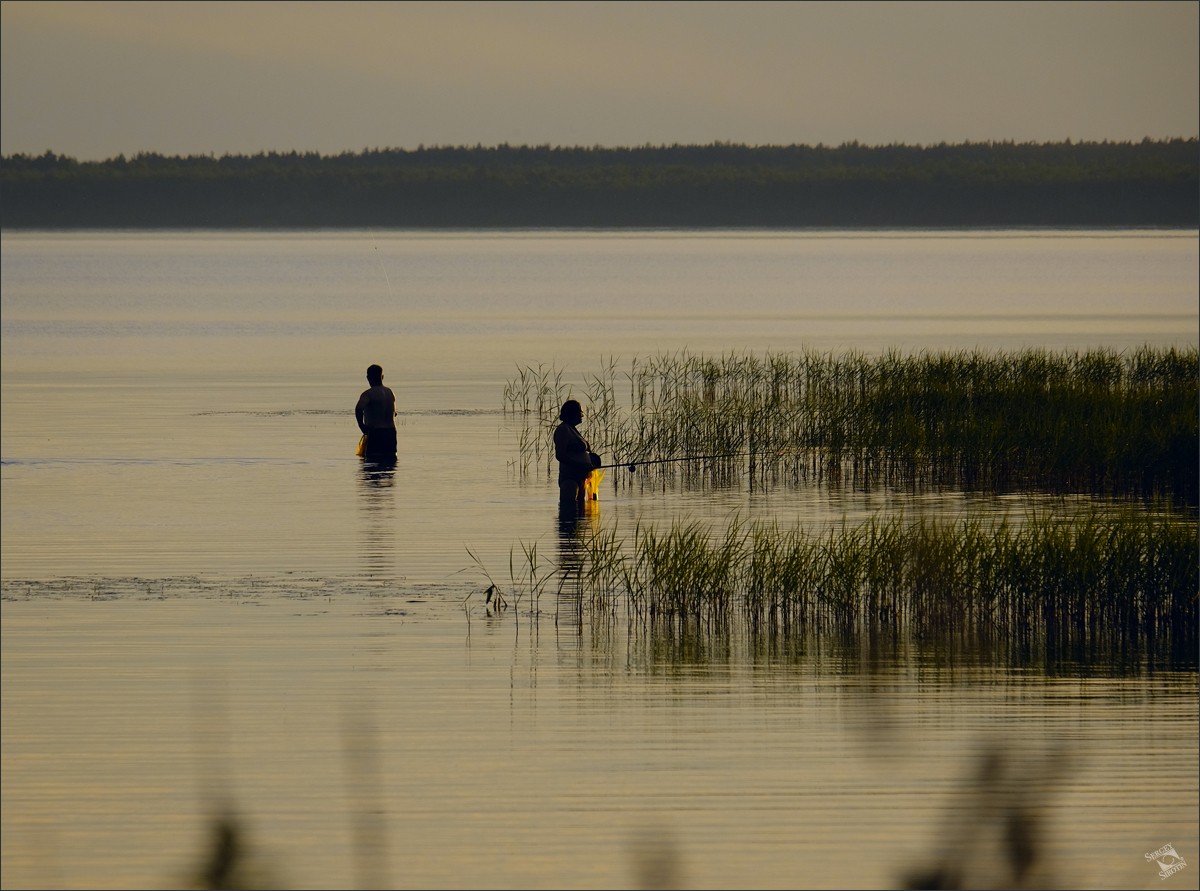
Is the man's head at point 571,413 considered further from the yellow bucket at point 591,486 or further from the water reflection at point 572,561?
the yellow bucket at point 591,486

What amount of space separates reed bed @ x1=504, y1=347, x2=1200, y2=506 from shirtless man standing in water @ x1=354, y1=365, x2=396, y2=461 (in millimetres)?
1881

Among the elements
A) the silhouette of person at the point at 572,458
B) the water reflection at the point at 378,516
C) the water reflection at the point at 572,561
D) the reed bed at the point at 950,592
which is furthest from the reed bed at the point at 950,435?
the reed bed at the point at 950,592

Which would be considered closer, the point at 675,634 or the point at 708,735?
the point at 708,735

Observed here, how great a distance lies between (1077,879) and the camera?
812cm

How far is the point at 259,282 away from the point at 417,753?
4722 inches

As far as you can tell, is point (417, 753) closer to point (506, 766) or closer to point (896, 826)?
point (506, 766)

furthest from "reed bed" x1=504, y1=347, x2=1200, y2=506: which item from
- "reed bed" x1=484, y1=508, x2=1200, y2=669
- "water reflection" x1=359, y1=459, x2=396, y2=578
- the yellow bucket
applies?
"reed bed" x1=484, y1=508, x2=1200, y2=669

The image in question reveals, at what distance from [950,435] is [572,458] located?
22.3 feet

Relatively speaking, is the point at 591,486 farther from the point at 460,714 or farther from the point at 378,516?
the point at 460,714

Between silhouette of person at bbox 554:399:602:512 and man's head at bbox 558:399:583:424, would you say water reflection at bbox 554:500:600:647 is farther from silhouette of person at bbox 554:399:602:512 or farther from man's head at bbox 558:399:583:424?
man's head at bbox 558:399:583:424

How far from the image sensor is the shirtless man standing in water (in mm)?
22266

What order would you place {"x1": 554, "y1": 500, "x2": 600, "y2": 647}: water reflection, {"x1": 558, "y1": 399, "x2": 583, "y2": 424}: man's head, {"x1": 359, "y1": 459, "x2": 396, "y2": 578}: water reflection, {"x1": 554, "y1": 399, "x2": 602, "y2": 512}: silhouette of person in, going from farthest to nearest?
{"x1": 554, "y1": 399, "x2": 602, "y2": 512}: silhouette of person → {"x1": 558, "y1": 399, "x2": 583, "y2": 424}: man's head → {"x1": 359, "y1": 459, "x2": 396, "y2": 578}: water reflection → {"x1": 554, "y1": 500, "x2": 600, "y2": 647}: water reflection

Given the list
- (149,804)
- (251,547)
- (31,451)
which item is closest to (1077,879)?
(149,804)

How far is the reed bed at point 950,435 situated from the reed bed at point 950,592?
17.3 ft
